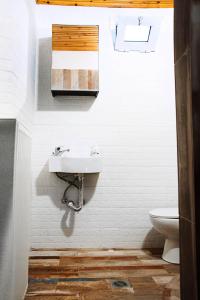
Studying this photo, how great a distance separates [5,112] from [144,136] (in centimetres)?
175

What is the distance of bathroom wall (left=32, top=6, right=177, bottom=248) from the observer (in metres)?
2.77

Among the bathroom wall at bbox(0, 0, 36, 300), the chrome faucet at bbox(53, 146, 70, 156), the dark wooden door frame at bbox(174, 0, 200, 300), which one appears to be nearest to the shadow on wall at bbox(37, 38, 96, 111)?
the chrome faucet at bbox(53, 146, 70, 156)

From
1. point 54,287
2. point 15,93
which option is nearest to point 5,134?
point 15,93

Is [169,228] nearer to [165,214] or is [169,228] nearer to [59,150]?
[165,214]

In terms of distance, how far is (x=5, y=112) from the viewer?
1448 mm

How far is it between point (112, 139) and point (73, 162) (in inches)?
24.8

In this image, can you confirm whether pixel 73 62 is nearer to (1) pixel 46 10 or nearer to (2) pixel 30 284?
(1) pixel 46 10

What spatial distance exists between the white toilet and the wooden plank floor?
93 mm

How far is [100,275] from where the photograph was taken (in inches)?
81.0

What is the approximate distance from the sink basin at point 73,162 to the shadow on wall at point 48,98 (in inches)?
18.3

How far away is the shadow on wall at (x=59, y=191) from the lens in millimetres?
2756

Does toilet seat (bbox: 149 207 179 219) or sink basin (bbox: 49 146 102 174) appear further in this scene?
sink basin (bbox: 49 146 102 174)

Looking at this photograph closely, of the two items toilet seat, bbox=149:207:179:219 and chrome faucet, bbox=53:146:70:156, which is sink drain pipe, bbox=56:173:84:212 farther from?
toilet seat, bbox=149:207:179:219

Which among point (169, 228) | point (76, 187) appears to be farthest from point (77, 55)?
point (169, 228)
